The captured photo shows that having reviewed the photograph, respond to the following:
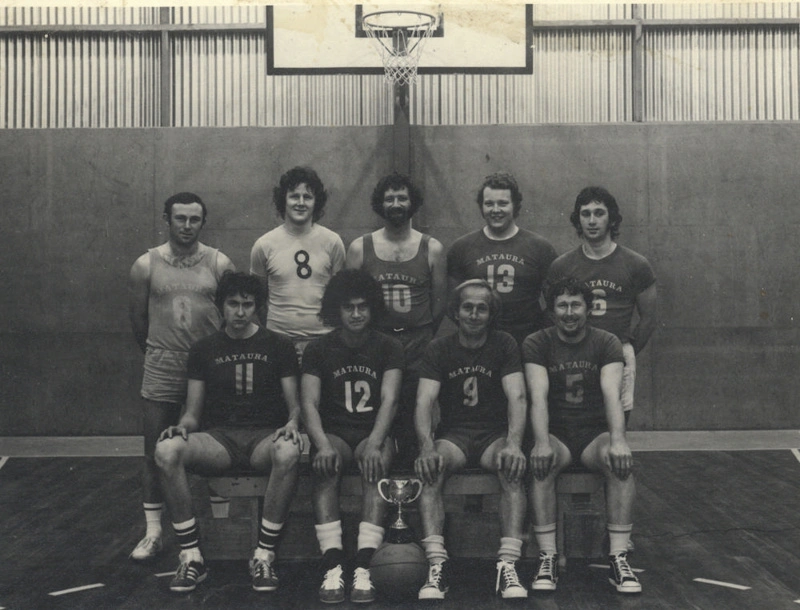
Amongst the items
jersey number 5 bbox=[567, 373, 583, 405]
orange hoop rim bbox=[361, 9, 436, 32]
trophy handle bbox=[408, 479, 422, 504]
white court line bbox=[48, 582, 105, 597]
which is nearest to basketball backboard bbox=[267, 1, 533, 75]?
orange hoop rim bbox=[361, 9, 436, 32]

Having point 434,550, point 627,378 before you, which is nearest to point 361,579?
point 434,550

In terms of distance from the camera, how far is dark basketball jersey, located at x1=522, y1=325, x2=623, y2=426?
411 centimetres

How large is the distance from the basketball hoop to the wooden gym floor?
11.2 ft

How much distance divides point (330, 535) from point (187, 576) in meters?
0.60

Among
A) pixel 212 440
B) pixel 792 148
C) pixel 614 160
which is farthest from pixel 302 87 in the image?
pixel 212 440

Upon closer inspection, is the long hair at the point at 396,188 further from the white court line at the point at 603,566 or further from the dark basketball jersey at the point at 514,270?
the white court line at the point at 603,566

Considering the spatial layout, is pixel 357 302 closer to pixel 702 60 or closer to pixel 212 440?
pixel 212 440

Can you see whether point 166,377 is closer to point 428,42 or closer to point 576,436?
point 576,436

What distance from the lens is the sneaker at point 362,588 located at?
3.67m

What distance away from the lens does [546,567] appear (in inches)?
151

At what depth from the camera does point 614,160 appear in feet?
26.7

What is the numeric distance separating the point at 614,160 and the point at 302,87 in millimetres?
2721

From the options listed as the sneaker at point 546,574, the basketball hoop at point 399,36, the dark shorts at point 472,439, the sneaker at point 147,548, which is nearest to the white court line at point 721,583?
the sneaker at point 546,574

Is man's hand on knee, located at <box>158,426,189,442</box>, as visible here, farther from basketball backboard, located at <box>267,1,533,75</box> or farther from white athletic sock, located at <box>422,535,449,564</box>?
basketball backboard, located at <box>267,1,533,75</box>
